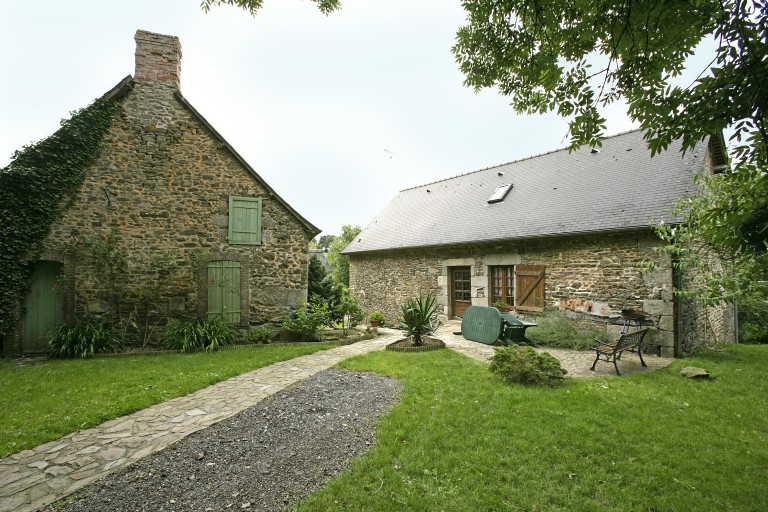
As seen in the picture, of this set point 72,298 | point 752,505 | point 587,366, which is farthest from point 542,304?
point 72,298

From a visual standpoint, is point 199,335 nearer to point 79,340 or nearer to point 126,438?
point 79,340

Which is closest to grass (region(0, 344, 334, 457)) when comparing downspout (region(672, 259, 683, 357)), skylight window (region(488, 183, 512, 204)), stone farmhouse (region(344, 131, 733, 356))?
stone farmhouse (region(344, 131, 733, 356))

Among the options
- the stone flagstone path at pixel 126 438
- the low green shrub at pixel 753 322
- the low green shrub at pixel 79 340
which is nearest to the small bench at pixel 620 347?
the stone flagstone path at pixel 126 438

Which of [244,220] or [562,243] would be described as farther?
[562,243]

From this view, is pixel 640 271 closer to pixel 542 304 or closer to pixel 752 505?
pixel 542 304

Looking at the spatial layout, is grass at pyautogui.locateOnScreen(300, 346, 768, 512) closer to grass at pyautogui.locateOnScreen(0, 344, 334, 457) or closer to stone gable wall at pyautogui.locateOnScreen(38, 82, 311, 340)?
grass at pyautogui.locateOnScreen(0, 344, 334, 457)

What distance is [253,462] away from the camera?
3246 mm

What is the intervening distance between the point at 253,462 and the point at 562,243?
8.84 meters

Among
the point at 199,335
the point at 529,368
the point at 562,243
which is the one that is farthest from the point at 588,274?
the point at 199,335

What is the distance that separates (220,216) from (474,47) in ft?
24.8

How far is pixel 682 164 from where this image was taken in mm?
8914

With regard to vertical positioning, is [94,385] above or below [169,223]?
below

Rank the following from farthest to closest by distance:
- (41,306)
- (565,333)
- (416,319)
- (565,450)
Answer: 1. (565,333)
2. (41,306)
3. (416,319)
4. (565,450)

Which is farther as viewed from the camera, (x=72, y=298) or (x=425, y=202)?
→ (x=425, y=202)
